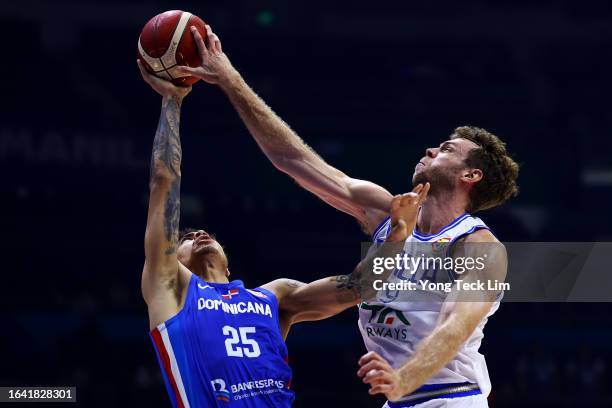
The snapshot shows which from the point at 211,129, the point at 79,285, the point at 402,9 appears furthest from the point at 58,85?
the point at 402,9

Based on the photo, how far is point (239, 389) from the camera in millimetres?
5109

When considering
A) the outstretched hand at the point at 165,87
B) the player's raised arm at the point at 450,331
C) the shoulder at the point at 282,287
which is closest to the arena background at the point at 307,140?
the shoulder at the point at 282,287

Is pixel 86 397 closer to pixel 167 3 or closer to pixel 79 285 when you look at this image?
pixel 79 285

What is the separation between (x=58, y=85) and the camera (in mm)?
17359

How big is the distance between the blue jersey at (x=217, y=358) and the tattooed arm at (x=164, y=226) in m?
0.09

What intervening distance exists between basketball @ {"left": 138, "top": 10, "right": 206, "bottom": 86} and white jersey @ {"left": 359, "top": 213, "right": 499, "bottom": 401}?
1.52 metres

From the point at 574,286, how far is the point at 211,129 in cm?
923

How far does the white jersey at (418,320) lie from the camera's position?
5148 millimetres

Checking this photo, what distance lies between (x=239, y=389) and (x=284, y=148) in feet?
4.66

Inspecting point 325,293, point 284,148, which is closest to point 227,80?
point 284,148

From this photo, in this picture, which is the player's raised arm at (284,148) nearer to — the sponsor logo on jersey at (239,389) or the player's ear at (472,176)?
the player's ear at (472,176)

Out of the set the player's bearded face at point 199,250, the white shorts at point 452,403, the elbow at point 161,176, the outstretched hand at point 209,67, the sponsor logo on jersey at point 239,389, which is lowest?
the white shorts at point 452,403

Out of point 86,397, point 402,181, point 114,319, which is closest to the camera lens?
point 86,397

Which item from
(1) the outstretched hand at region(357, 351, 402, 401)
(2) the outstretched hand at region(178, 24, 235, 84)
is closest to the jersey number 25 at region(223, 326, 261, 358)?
(1) the outstretched hand at region(357, 351, 402, 401)
